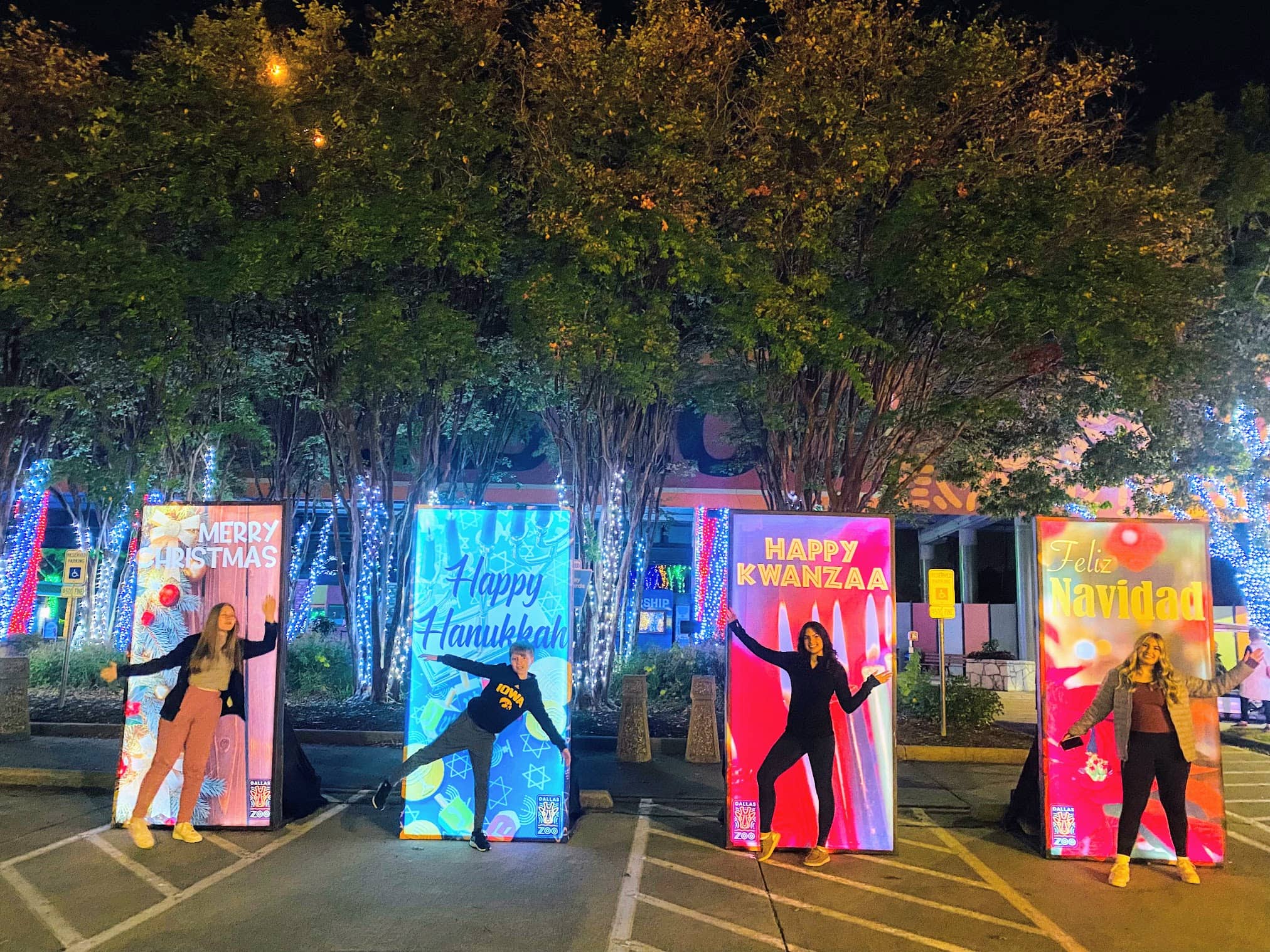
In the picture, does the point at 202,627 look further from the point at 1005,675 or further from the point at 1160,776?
the point at 1005,675

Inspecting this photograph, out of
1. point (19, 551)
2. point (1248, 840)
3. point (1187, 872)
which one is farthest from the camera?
point (19, 551)

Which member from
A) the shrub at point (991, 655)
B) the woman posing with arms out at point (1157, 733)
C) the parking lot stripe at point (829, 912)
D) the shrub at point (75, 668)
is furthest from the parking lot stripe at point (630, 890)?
the shrub at point (991, 655)

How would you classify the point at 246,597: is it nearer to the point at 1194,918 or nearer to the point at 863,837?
the point at 863,837

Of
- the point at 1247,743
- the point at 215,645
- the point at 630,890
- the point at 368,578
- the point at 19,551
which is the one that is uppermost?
the point at 19,551

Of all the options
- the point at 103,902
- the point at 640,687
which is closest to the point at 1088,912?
the point at 640,687

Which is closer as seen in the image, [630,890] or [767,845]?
[630,890]

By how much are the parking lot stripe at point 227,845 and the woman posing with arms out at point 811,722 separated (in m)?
4.10

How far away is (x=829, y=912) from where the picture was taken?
5605 millimetres

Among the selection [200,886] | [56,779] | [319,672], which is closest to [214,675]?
[200,886]

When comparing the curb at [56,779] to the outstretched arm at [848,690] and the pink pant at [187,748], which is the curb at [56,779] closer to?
the pink pant at [187,748]

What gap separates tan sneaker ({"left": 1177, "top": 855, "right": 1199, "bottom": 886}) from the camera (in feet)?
20.6

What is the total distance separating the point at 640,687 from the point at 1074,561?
5.69m

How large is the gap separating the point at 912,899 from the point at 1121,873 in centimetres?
169

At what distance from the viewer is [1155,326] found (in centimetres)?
1018
